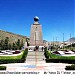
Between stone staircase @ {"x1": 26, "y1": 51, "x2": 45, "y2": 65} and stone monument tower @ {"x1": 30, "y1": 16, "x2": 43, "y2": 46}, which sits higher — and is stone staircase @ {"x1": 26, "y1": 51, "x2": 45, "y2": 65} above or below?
below

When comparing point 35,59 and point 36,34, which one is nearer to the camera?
point 35,59

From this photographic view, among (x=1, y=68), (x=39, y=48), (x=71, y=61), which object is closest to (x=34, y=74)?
(x=1, y=68)

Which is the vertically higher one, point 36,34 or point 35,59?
point 36,34

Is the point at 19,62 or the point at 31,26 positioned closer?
the point at 19,62

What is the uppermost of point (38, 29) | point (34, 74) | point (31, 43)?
point (38, 29)

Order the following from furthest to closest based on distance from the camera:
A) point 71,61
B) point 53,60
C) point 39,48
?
point 39,48, point 53,60, point 71,61

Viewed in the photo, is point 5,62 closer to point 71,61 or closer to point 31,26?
point 71,61

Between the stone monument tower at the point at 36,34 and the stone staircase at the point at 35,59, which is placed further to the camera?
the stone monument tower at the point at 36,34

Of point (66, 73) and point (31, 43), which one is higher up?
point (31, 43)

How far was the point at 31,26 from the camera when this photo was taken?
4888 cm

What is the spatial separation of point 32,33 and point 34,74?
117 ft

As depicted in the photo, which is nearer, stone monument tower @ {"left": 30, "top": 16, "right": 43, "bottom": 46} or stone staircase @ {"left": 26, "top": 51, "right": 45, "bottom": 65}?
stone staircase @ {"left": 26, "top": 51, "right": 45, "bottom": 65}

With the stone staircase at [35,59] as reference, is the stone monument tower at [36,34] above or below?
above

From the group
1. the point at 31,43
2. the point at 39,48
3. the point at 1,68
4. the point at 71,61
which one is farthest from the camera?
the point at 31,43
